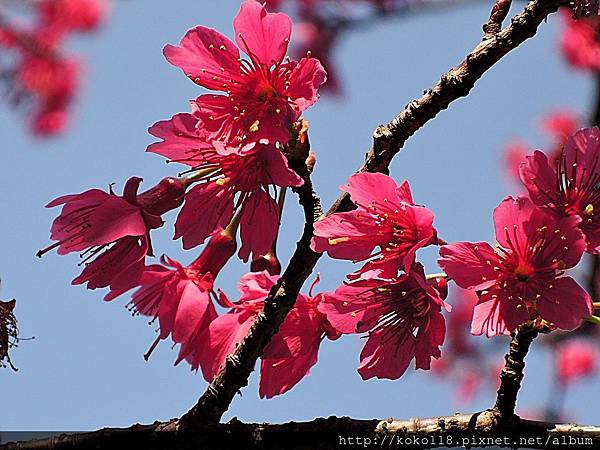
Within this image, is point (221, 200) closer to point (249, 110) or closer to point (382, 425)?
point (249, 110)

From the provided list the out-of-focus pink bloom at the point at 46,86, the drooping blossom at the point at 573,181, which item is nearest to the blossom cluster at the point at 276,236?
the drooping blossom at the point at 573,181

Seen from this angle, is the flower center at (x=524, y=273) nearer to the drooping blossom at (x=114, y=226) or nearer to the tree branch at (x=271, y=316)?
the tree branch at (x=271, y=316)

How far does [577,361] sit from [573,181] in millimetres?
5458

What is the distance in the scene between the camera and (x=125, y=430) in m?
1.31

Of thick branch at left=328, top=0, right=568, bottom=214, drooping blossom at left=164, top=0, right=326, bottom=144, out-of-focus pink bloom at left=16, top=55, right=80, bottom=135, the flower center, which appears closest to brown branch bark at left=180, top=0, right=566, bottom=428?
thick branch at left=328, top=0, right=568, bottom=214

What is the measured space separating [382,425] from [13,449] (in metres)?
0.57

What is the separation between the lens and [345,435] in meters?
1.25

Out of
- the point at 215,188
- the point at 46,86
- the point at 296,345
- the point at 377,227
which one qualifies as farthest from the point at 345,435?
the point at 46,86

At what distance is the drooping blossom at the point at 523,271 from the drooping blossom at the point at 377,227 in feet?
0.23

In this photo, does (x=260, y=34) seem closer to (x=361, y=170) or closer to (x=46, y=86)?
(x=361, y=170)

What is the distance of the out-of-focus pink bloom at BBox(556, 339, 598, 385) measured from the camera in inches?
243

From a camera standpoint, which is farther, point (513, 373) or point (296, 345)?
point (296, 345)

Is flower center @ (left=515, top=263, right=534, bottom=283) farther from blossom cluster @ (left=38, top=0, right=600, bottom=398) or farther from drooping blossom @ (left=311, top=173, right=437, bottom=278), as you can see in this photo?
drooping blossom @ (left=311, top=173, right=437, bottom=278)

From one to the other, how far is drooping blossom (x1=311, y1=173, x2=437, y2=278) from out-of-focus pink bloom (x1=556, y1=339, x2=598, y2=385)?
5123 mm
